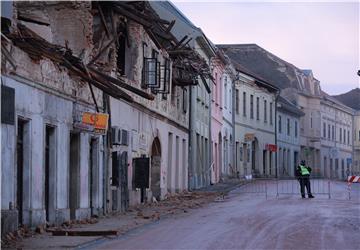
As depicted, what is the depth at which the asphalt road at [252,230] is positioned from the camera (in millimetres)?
14156

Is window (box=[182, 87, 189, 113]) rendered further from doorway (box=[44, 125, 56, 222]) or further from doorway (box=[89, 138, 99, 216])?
doorway (box=[44, 125, 56, 222])

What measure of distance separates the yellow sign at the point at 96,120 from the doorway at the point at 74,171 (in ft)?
1.85

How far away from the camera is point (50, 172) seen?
708 inches

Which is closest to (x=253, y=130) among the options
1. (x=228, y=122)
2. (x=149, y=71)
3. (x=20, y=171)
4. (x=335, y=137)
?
(x=228, y=122)

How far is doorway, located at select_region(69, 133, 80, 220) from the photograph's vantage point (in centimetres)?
1969

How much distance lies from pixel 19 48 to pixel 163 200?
15308 mm

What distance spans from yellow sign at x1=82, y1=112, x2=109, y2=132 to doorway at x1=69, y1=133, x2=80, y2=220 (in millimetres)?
563

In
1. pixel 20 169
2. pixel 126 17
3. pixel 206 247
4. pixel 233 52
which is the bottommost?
pixel 206 247

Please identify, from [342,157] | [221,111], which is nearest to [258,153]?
[221,111]

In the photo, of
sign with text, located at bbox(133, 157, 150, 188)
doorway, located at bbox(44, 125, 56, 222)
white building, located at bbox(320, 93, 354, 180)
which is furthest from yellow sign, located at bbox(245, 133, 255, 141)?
doorway, located at bbox(44, 125, 56, 222)

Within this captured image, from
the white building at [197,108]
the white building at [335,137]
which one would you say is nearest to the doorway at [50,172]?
the white building at [197,108]

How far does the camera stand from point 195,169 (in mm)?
40219

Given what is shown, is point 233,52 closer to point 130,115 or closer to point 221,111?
point 221,111

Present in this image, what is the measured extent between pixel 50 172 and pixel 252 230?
15.8 feet
